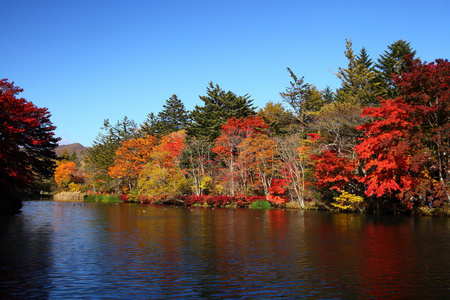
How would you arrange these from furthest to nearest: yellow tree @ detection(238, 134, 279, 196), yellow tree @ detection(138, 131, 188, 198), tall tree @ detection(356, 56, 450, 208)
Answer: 1. yellow tree @ detection(138, 131, 188, 198)
2. yellow tree @ detection(238, 134, 279, 196)
3. tall tree @ detection(356, 56, 450, 208)

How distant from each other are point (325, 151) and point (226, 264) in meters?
23.4

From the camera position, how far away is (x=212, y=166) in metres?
47.9

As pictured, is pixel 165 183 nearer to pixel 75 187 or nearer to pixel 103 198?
pixel 103 198

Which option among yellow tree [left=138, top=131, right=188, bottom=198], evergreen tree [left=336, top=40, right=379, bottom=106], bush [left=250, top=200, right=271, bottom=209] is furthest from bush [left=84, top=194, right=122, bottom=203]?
evergreen tree [left=336, top=40, right=379, bottom=106]

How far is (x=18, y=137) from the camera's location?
2938cm

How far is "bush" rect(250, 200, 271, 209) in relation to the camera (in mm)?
39781

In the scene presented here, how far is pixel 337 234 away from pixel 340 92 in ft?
103

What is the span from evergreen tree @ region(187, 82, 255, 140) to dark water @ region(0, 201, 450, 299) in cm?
3086

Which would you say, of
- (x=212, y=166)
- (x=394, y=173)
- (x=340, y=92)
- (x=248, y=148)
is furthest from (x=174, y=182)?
(x=394, y=173)

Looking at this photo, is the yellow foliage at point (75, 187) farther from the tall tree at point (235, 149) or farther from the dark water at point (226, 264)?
the dark water at point (226, 264)

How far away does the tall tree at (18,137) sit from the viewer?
86.8 feet

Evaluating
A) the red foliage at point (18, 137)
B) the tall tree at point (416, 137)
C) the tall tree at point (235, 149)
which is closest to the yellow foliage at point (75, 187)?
the red foliage at point (18, 137)

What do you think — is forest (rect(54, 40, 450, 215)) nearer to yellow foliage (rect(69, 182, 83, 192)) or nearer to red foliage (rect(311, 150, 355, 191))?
red foliage (rect(311, 150, 355, 191))

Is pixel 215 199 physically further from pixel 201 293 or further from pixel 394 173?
pixel 201 293
